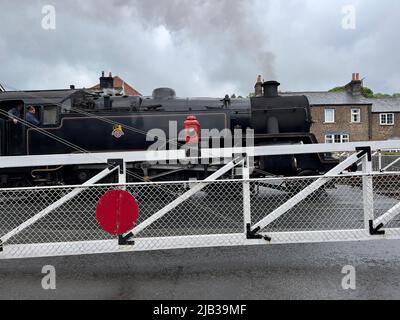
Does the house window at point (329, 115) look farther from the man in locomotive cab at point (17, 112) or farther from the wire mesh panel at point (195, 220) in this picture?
the man in locomotive cab at point (17, 112)

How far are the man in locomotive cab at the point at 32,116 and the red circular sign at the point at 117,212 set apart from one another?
679 centimetres

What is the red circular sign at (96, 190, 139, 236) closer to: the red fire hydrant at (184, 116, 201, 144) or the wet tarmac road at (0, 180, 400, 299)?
the wet tarmac road at (0, 180, 400, 299)

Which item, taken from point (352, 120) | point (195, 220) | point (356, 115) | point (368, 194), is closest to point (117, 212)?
point (195, 220)

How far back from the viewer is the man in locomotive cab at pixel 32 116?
977 cm

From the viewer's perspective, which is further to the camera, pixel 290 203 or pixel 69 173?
pixel 69 173

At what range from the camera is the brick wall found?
35.0m

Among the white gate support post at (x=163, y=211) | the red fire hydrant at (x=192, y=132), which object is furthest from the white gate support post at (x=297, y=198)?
the red fire hydrant at (x=192, y=132)

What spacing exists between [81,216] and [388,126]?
116 feet

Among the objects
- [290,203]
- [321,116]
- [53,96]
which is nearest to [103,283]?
[290,203]

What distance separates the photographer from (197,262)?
4602 millimetres

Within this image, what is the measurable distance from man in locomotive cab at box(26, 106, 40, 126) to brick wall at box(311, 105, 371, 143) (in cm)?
2906

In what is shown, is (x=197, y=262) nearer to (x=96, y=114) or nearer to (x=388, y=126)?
(x=96, y=114)

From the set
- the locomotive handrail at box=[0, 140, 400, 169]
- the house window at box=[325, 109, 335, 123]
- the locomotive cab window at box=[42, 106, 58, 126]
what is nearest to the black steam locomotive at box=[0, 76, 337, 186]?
the locomotive cab window at box=[42, 106, 58, 126]
